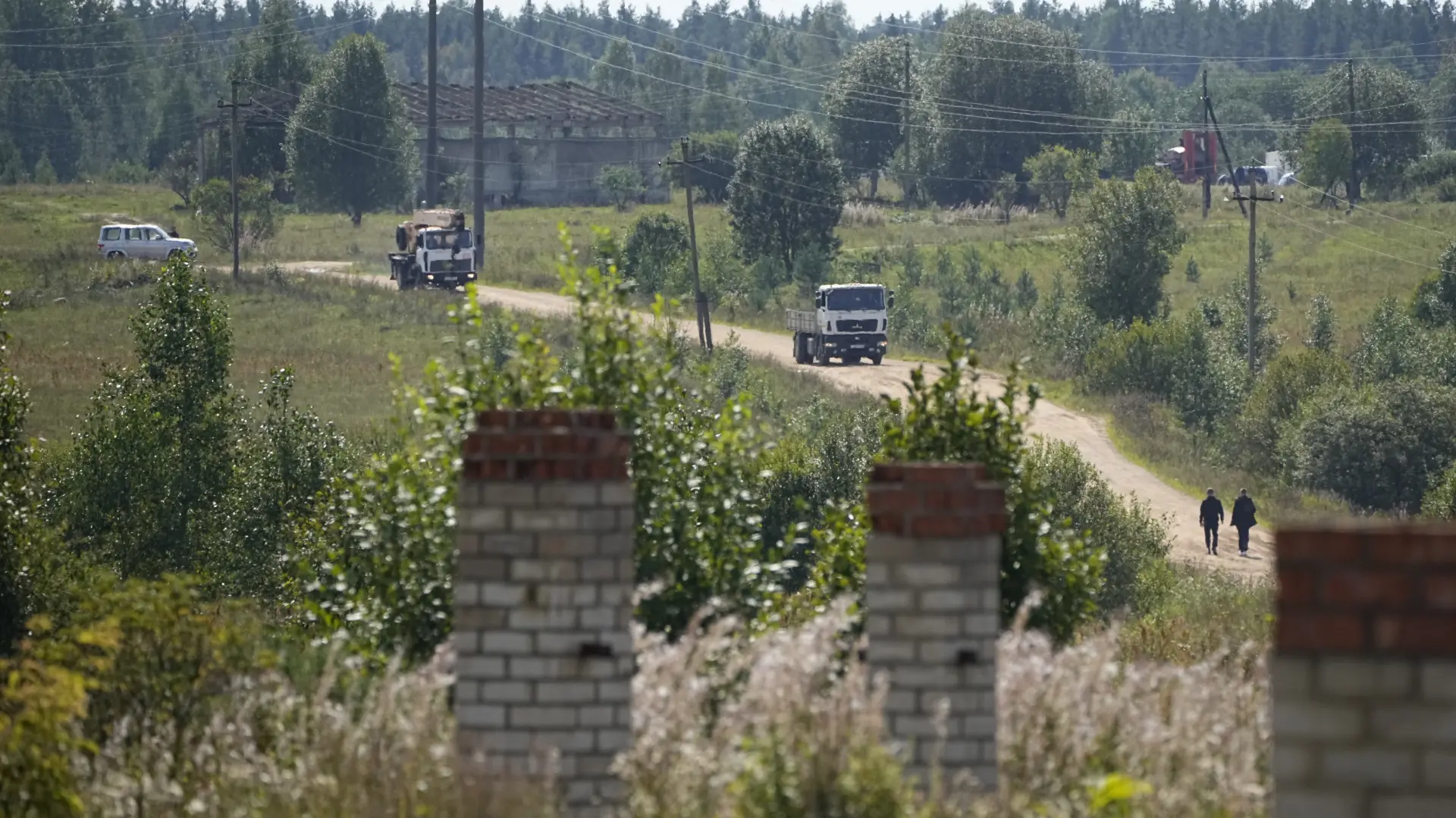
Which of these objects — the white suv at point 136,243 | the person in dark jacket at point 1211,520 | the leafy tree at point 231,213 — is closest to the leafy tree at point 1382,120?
the leafy tree at point 231,213

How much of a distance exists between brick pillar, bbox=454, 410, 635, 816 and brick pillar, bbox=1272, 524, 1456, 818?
2595mm

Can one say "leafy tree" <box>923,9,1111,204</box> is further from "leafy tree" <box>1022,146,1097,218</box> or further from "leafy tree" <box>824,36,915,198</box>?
"leafy tree" <box>1022,146,1097,218</box>

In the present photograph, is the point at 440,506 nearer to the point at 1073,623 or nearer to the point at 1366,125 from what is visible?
the point at 1073,623

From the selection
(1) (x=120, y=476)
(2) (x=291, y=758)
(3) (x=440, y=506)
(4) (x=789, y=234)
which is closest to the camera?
(2) (x=291, y=758)

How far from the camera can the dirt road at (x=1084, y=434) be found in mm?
36719

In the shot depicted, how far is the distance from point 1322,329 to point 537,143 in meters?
52.7

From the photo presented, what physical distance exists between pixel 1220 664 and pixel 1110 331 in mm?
46092

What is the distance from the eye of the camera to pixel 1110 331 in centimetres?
5647

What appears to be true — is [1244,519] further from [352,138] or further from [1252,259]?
[352,138]

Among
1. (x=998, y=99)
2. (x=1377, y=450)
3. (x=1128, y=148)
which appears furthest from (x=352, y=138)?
(x=1377, y=450)

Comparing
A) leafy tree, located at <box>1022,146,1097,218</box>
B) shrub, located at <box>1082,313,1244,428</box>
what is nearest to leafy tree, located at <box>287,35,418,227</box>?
leafy tree, located at <box>1022,146,1097,218</box>

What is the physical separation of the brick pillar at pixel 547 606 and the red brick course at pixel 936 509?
991 millimetres

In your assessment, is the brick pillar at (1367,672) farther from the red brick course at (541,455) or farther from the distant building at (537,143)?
the distant building at (537,143)

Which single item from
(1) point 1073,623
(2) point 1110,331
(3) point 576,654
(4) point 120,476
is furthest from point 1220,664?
(2) point 1110,331
